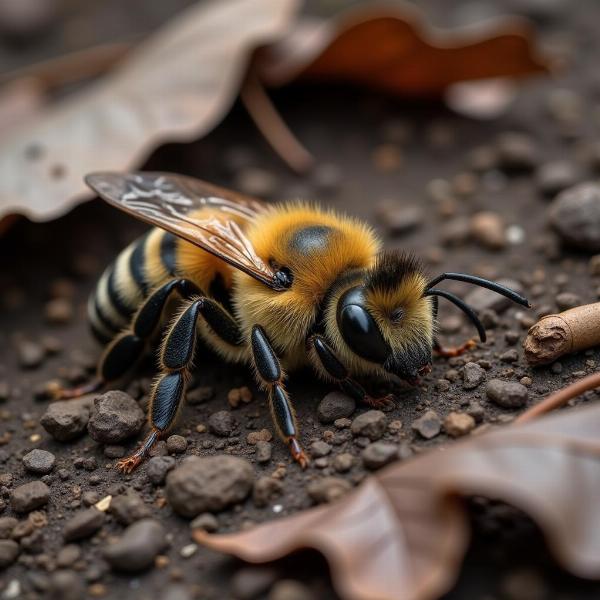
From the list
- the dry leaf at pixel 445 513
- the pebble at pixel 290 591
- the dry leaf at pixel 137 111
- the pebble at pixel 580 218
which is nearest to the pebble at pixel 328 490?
the dry leaf at pixel 445 513

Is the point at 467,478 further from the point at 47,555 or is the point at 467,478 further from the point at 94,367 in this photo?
the point at 94,367

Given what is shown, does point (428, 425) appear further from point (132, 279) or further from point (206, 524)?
point (132, 279)

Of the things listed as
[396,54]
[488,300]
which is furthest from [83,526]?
[396,54]

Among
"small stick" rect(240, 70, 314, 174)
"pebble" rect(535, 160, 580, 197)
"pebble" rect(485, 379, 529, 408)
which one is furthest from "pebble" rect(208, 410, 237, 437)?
"pebble" rect(535, 160, 580, 197)

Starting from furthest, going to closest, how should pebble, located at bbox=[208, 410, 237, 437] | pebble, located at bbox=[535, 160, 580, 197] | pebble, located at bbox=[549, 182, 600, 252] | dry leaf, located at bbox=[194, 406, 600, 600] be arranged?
pebble, located at bbox=[535, 160, 580, 197] → pebble, located at bbox=[549, 182, 600, 252] → pebble, located at bbox=[208, 410, 237, 437] → dry leaf, located at bbox=[194, 406, 600, 600]

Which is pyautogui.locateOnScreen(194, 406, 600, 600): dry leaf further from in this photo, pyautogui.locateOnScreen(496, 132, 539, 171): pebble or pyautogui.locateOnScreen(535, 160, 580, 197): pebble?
pyautogui.locateOnScreen(496, 132, 539, 171): pebble

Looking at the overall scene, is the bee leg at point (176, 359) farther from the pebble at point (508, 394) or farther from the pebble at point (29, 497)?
the pebble at point (508, 394)
